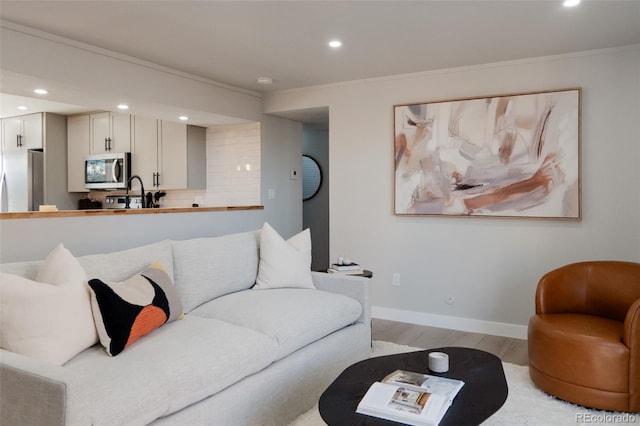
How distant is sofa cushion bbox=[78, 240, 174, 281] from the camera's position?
2.23 metres

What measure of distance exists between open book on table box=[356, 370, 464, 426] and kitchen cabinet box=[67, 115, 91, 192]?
218 inches

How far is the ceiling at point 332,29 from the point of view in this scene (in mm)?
2719

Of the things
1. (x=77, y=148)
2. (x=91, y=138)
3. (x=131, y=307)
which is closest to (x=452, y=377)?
(x=131, y=307)

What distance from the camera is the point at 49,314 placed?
5.84 ft

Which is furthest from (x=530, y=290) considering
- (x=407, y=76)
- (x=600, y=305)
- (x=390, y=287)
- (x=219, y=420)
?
(x=219, y=420)

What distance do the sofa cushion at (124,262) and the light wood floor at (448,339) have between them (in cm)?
200

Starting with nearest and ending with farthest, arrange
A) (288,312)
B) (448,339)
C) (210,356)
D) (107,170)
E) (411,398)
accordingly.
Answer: (411,398)
(210,356)
(288,312)
(448,339)
(107,170)

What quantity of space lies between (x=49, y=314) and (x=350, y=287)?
74.1 inches

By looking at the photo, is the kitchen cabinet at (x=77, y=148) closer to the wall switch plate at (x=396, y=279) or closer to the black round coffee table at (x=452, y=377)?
the wall switch plate at (x=396, y=279)

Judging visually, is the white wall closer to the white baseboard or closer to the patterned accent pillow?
the white baseboard

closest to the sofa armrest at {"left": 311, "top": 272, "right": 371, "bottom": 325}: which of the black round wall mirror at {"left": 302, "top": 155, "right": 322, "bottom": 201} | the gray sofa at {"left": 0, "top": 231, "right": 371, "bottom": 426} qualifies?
the gray sofa at {"left": 0, "top": 231, "right": 371, "bottom": 426}

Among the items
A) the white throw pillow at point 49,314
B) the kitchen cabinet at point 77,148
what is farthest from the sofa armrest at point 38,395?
the kitchen cabinet at point 77,148

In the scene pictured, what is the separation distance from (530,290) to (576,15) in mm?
2162

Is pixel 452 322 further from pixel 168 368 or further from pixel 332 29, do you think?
pixel 168 368
